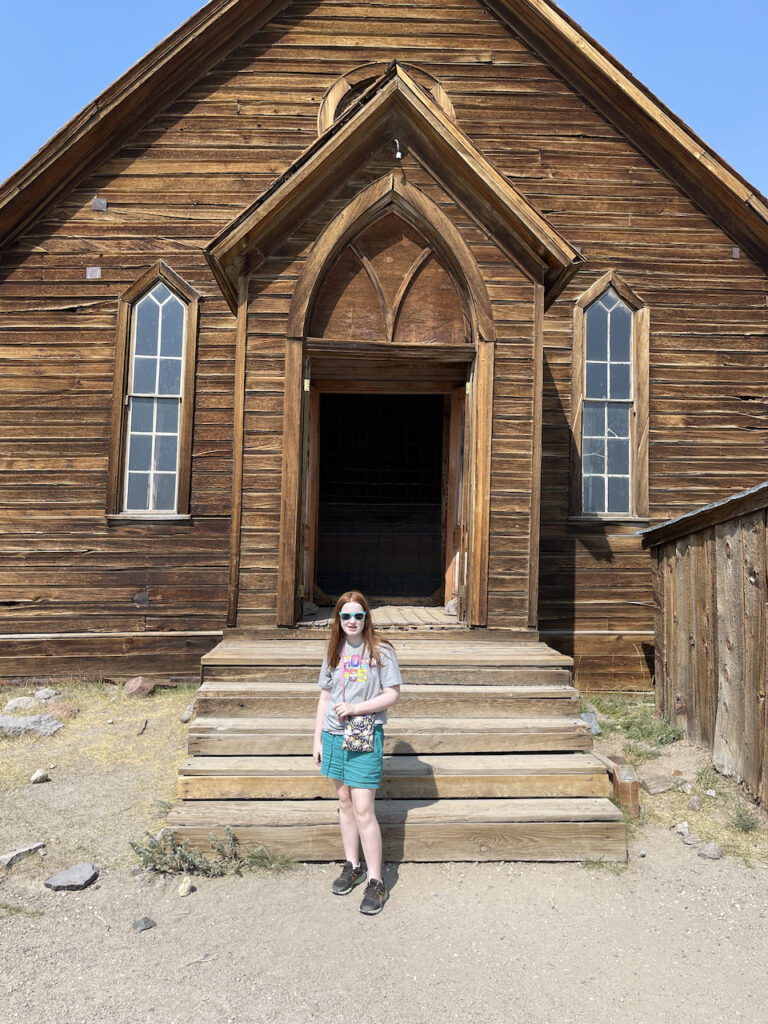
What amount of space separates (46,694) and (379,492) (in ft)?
22.4

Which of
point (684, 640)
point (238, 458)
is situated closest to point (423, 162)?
point (238, 458)

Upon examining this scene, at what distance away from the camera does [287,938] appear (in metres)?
3.22

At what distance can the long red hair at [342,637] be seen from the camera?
368cm

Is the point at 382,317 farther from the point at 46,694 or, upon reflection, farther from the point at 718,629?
the point at 46,694

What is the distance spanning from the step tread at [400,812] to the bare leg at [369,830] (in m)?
0.49

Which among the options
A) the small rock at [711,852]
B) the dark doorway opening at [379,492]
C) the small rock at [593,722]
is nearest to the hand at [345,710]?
the small rock at [711,852]

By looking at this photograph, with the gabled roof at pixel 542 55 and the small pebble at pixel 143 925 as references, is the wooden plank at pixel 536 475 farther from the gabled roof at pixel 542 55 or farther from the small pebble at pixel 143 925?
the small pebble at pixel 143 925

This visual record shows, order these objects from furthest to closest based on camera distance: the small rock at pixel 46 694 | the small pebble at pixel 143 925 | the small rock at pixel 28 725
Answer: the small rock at pixel 46 694, the small rock at pixel 28 725, the small pebble at pixel 143 925

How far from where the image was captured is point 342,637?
3.80 meters

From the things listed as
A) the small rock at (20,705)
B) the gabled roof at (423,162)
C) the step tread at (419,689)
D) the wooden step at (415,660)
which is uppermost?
the gabled roof at (423,162)

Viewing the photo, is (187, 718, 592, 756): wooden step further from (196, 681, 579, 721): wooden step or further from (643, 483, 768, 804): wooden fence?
(643, 483, 768, 804): wooden fence

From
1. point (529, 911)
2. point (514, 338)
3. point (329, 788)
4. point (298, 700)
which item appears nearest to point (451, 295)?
point (514, 338)

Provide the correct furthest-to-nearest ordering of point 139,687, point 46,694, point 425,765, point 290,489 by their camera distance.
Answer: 1. point 139,687
2. point 46,694
3. point 290,489
4. point 425,765

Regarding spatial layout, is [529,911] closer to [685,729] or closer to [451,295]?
[685,729]
